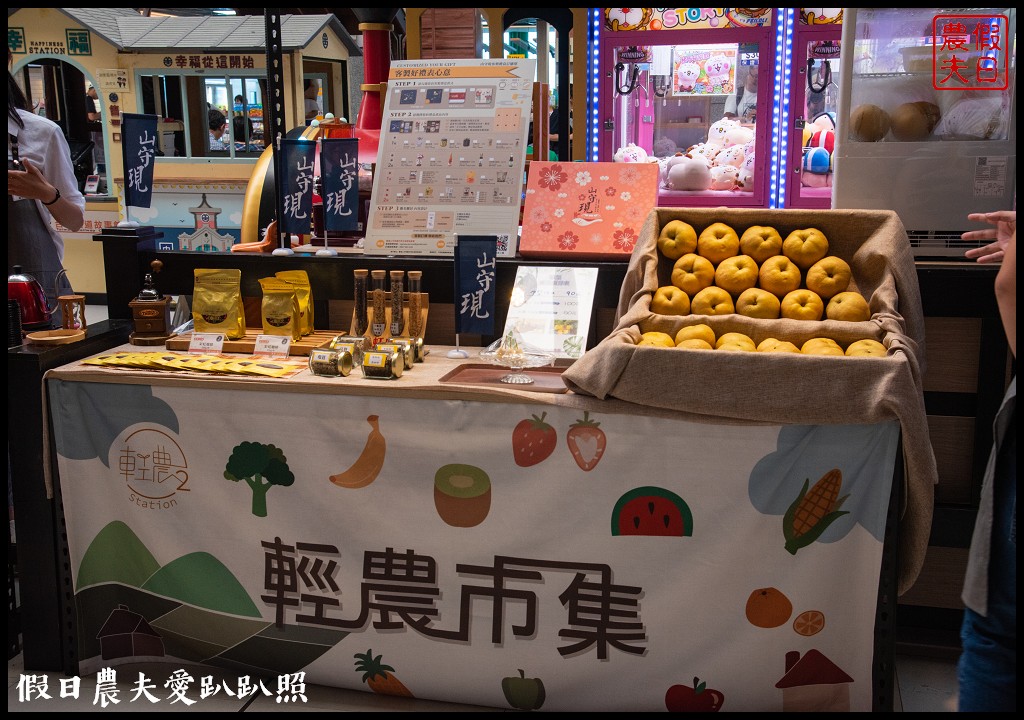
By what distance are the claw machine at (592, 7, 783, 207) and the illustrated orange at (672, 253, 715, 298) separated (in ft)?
13.2

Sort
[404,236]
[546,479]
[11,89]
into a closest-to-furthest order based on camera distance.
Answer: [546,479]
[404,236]
[11,89]

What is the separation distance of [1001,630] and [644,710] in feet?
3.42

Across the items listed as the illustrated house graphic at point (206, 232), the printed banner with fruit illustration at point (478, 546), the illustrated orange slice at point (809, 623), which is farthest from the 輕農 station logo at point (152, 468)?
the illustrated house graphic at point (206, 232)

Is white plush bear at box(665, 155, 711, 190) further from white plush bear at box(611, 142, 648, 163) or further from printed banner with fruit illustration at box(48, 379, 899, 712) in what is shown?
printed banner with fruit illustration at box(48, 379, 899, 712)

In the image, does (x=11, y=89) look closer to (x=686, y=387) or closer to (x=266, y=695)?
(x=266, y=695)

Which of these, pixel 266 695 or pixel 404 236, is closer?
pixel 266 695

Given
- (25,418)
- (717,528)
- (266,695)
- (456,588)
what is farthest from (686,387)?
(25,418)

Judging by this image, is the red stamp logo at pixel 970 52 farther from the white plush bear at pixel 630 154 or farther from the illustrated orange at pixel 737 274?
the white plush bear at pixel 630 154

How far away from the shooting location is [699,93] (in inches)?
268

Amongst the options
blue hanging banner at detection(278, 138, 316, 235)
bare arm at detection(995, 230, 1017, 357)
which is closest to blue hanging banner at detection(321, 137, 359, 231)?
blue hanging banner at detection(278, 138, 316, 235)

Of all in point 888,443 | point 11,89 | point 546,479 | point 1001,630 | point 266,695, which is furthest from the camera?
point 11,89

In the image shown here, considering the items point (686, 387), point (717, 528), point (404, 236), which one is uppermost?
point (404, 236)

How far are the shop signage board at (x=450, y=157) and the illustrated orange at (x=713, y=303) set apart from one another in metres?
0.76

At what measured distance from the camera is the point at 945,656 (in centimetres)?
274
